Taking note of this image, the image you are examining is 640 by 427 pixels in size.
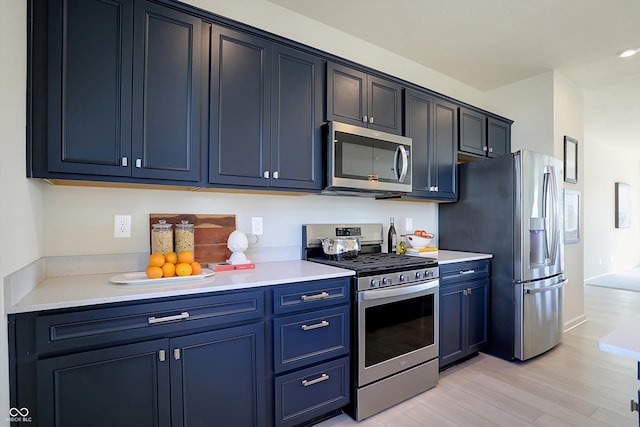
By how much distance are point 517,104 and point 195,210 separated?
3713 millimetres

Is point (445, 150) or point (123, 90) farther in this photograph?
point (445, 150)

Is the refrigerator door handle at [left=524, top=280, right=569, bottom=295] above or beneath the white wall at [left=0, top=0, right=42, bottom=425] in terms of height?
beneath

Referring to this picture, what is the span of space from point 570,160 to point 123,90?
4.34 metres

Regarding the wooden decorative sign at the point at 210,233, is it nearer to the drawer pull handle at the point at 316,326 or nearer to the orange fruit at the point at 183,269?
the orange fruit at the point at 183,269

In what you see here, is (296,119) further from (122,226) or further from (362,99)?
(122,226)

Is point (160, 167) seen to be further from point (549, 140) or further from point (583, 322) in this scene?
point (583, 322)

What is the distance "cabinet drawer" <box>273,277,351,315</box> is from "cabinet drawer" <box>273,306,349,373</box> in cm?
4

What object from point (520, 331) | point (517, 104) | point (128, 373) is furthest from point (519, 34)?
point (128, 373)

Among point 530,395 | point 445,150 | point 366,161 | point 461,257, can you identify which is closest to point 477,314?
point 461,257

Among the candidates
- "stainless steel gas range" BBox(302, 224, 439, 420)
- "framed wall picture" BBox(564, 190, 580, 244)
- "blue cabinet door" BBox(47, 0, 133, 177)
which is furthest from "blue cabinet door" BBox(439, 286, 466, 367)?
"blue cabinet door" BBox(47, 0, 133, 177)

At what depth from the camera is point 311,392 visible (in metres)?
1.81

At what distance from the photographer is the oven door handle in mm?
1964

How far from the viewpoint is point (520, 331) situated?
2.73m

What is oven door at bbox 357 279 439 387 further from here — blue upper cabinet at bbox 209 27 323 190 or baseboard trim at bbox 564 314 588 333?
baseboard trim at bbox 564 314 588 333
